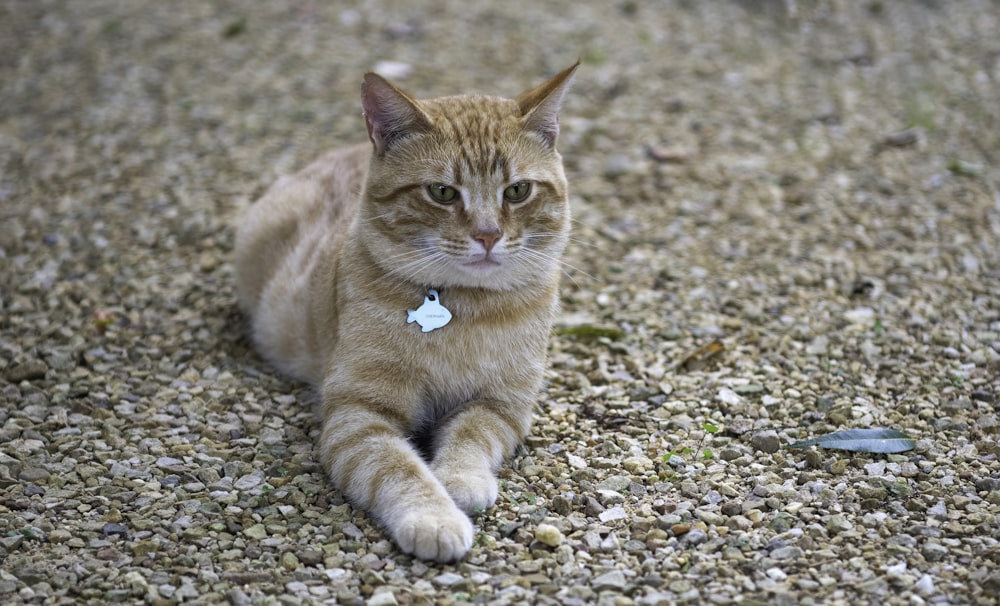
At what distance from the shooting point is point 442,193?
383 cm

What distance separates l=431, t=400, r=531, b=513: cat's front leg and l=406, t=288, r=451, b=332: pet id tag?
39 cm

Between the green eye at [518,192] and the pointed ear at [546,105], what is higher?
the pointed ear at [546,105]

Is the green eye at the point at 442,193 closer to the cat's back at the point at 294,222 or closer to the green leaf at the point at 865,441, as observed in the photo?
the cat's back at the point at 294,222

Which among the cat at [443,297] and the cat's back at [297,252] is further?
the cat's back at [297,252]

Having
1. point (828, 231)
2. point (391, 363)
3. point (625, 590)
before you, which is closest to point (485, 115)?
point (391, 363)

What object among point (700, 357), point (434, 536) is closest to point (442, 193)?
point (434, 536)

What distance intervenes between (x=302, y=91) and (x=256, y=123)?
0.61 m

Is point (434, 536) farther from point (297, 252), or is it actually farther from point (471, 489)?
point (297, 252)

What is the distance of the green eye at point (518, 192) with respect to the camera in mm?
3855

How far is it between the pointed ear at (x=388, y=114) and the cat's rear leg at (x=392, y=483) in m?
1.03

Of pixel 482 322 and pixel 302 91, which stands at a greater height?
pixel 482 322

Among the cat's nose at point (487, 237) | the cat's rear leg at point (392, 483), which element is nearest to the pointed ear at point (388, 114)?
the cat's nose at point (487, 237)

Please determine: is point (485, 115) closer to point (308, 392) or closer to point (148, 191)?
point (308, 392)

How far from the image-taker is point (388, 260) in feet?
12.9
